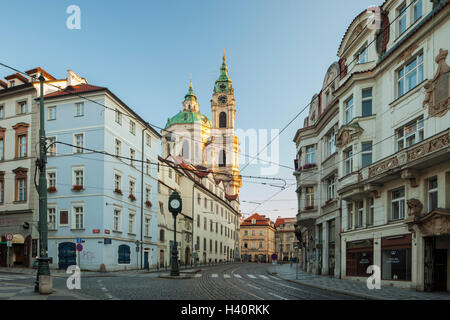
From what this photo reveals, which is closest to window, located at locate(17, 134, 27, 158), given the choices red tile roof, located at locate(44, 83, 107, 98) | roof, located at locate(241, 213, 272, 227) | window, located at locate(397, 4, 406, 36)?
red tile roof, located at locate(44, 83, 107, 98)

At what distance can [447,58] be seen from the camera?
1908cm

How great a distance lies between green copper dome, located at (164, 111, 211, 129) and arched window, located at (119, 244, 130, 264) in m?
67.8

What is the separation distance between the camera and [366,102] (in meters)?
26.7

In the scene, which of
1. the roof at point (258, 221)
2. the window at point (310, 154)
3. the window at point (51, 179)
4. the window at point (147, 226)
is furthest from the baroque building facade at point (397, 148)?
the roof at point (258, 221)

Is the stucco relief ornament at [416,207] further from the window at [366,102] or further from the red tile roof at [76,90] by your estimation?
the red tile roof at [76,90]

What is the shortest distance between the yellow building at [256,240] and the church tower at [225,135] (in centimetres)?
1734

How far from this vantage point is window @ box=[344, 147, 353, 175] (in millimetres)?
27808

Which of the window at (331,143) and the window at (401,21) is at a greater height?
the window at (401,21)

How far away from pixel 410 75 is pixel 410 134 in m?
3.01

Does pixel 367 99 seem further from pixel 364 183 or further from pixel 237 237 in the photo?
pixel 237 237

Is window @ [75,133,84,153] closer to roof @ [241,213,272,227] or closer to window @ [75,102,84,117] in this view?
window @ [75,102,84,117]

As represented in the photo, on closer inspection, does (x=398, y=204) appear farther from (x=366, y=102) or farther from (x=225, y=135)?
(x=225, y=135)

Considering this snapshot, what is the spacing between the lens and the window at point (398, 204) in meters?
22.9
